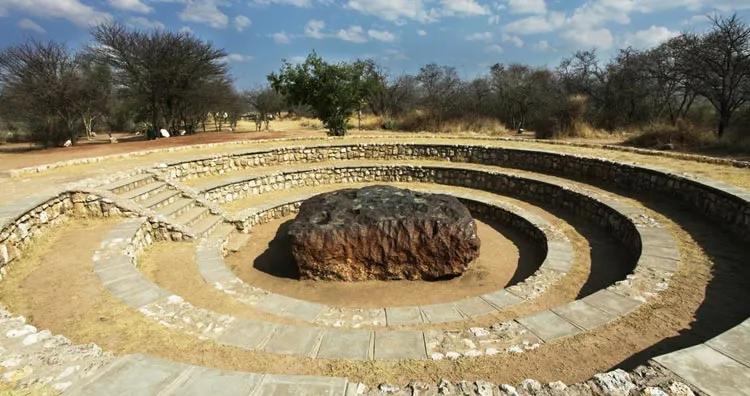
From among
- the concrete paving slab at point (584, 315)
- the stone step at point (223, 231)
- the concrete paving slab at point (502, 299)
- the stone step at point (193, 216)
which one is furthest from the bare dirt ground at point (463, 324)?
the stone step at point (193, 216)

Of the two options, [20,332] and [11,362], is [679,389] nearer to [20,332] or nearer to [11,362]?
[11,362]

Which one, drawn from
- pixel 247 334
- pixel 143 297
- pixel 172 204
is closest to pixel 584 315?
pixel 247 334

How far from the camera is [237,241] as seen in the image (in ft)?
30.6

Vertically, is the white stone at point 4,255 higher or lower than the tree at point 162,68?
lower

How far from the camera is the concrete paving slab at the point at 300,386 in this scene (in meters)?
2.89

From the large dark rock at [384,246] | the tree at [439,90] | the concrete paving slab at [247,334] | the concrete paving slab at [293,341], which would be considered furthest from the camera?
the tree at [439,90]

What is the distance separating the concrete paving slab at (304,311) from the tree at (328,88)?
1744 centimetres

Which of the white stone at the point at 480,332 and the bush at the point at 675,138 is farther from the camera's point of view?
the bush at the point at 675,138

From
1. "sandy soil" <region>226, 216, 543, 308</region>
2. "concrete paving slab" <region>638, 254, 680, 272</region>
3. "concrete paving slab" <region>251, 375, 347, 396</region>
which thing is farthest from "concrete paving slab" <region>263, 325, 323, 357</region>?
"concrete paving slab" <region>638, 254, 680, 272</region>

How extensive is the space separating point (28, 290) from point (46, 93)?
20.1 m

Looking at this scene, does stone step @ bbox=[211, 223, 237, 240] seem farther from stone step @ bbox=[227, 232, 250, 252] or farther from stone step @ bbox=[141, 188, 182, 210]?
stone step @ bbox=[141, 188, 182, 210]

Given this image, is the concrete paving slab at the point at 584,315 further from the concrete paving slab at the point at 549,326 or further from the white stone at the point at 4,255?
the white stone at the point at 4,255

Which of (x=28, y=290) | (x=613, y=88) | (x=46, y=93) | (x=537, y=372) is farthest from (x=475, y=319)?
(x=613, y=88)

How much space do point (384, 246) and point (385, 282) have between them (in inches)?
28.2
